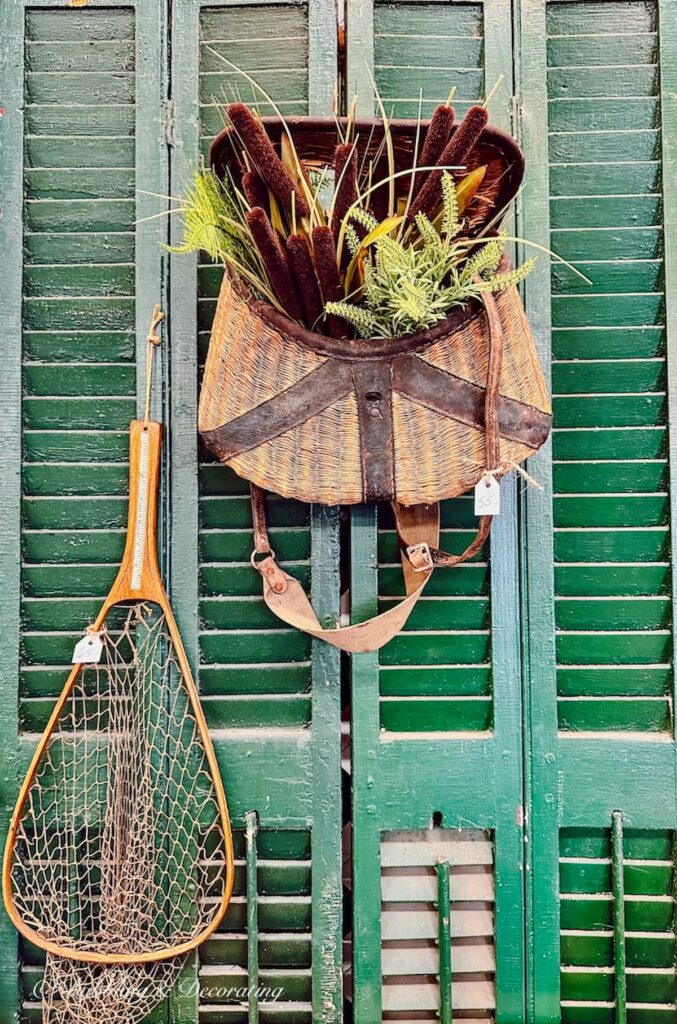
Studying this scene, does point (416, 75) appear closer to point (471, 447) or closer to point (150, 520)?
point (471, 447)

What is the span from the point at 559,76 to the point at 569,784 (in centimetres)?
133

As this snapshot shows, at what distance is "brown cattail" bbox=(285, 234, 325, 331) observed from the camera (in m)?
0.98

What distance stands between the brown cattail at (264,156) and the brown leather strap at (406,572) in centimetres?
39

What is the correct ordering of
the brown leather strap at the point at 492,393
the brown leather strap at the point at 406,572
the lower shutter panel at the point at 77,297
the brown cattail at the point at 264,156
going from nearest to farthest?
the brown cattail at the point at 264,156, the brown leather strap at the point at 492,393, the brown leather strap at the point at 406,572, the lower shutter panel at the point at 77,297

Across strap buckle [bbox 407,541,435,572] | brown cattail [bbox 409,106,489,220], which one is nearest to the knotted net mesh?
strap buckle [bbox 407,541,435,572]

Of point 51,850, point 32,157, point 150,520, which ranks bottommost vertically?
point 51,850

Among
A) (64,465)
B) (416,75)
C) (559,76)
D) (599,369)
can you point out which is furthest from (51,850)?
(559,76)

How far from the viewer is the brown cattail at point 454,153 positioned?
3.09 feet

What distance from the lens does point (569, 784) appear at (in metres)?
1.20

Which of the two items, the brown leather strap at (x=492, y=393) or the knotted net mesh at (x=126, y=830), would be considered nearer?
the brown leather strap at (x=492, y=393)

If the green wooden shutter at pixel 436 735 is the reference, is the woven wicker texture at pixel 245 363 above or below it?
above

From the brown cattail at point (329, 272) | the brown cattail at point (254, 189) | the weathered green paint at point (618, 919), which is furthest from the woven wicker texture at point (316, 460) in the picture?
the weathered green paint at point (618, 919)

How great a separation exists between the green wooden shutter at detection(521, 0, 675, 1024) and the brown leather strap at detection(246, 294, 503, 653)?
186 millimetres

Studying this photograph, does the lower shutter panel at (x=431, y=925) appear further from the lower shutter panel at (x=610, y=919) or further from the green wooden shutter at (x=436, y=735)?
the lower shutter panel at (x=610, y=919)
